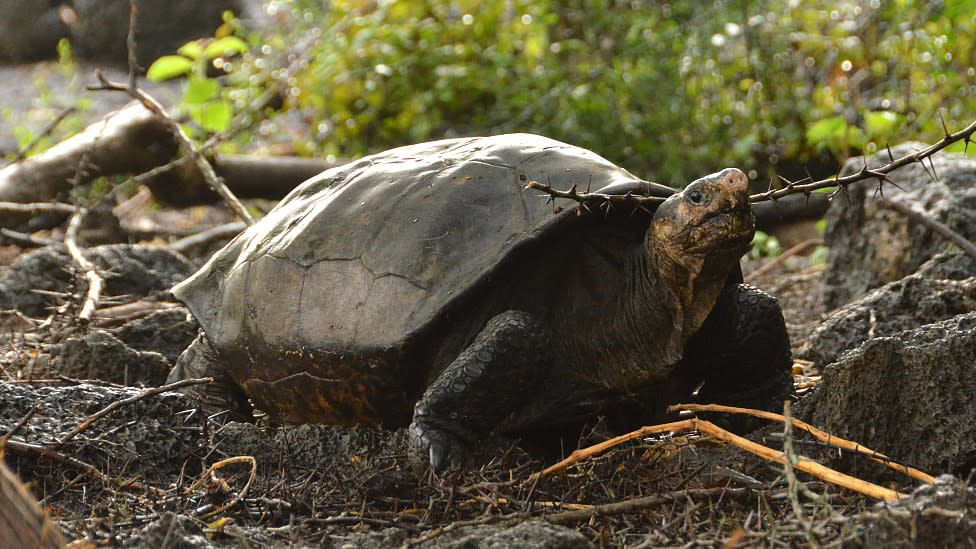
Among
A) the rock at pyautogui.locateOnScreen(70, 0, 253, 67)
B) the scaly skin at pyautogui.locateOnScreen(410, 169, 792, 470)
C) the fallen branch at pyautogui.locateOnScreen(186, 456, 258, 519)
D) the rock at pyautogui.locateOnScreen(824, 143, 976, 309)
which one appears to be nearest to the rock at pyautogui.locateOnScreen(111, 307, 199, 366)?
the fallen branch at pyautogui.locateOnScreen(186, 456, 258, 519)

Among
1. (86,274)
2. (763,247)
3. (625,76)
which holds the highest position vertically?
(625,76)

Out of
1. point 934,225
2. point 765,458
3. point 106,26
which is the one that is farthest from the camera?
point 106,26

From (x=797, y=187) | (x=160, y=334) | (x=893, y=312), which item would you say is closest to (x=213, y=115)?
(x=160, y=334)

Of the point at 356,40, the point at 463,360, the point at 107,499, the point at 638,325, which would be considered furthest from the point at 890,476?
the point at 356,40

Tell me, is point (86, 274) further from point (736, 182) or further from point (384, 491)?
point (736, 182)

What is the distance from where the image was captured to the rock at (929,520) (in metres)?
2.00

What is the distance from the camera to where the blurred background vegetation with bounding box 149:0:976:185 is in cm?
870

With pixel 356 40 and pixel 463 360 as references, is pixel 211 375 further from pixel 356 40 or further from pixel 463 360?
pixel 356 40

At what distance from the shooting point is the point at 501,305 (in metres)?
3.20

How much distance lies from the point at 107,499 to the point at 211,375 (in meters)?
1.17

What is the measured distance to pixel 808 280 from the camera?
21.2 ft

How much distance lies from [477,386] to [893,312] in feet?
6.07

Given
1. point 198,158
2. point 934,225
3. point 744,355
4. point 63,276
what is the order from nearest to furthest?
point 744,355, point 934,225, point 63,276, point 198,158

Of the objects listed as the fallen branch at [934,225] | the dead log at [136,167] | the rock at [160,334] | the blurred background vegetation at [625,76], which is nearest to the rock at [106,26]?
the blurred background vegetation at [625,76]
